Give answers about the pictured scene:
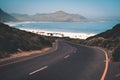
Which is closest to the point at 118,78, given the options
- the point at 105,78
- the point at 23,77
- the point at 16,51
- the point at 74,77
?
the point at 105,78

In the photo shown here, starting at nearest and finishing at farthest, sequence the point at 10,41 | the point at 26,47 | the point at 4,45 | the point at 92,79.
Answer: the point at 92,79, the point at 4,45, the point at 10,41, the point at 26,47

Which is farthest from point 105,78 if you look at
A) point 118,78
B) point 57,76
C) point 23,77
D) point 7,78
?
point 7,78

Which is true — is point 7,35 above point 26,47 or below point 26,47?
above

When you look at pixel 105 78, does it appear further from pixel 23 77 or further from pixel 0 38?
pixel 0 38

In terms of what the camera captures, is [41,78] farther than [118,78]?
No

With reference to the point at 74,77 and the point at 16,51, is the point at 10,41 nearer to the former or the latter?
the point at 16,51

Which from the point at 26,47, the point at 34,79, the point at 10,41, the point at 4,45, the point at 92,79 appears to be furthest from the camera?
the point at 26,47

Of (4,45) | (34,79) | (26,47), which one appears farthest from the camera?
(26,47)

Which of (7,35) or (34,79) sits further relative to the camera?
(7,35)

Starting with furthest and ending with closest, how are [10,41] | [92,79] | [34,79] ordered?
1. [10,41]
2. [92,79]
3. [34,79]
